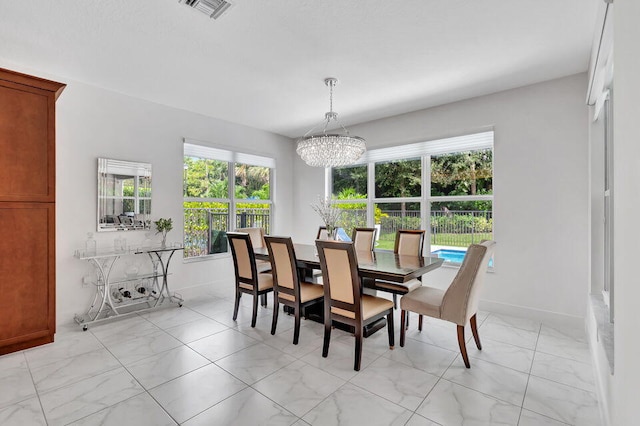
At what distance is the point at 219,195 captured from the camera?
489cm

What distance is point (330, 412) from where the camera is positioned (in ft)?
6.16

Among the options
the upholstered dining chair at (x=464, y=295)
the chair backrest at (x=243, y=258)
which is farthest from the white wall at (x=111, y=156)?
the upholstered dining chair at (x=464, y=295)

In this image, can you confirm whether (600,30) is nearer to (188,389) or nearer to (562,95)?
(562,95)

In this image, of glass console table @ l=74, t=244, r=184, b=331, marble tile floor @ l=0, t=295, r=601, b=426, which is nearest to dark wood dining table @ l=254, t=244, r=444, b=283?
marble tile floor @ l=0, t=295, r=601, b=426

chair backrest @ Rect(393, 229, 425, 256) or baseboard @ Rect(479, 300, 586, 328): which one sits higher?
chair backrest @ Rect(393, 229, 425, 256)

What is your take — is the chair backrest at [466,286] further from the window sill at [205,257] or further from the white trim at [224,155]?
the white trim at [224,155]

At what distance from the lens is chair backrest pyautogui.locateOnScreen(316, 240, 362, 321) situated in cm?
237

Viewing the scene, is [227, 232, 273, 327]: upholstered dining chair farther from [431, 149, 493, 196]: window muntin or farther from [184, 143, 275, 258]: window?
[431, 149, 493, 196]: window muntin

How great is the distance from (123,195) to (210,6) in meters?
2.61

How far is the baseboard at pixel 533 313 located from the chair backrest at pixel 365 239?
1529 millimetres

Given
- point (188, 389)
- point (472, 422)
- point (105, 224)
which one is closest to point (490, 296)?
point (472, 422)

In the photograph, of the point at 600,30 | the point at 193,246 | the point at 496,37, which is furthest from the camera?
the point at 193,246

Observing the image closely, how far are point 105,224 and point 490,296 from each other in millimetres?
4681

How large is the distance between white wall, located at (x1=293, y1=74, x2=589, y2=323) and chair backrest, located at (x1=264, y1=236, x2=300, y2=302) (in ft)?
8.09
